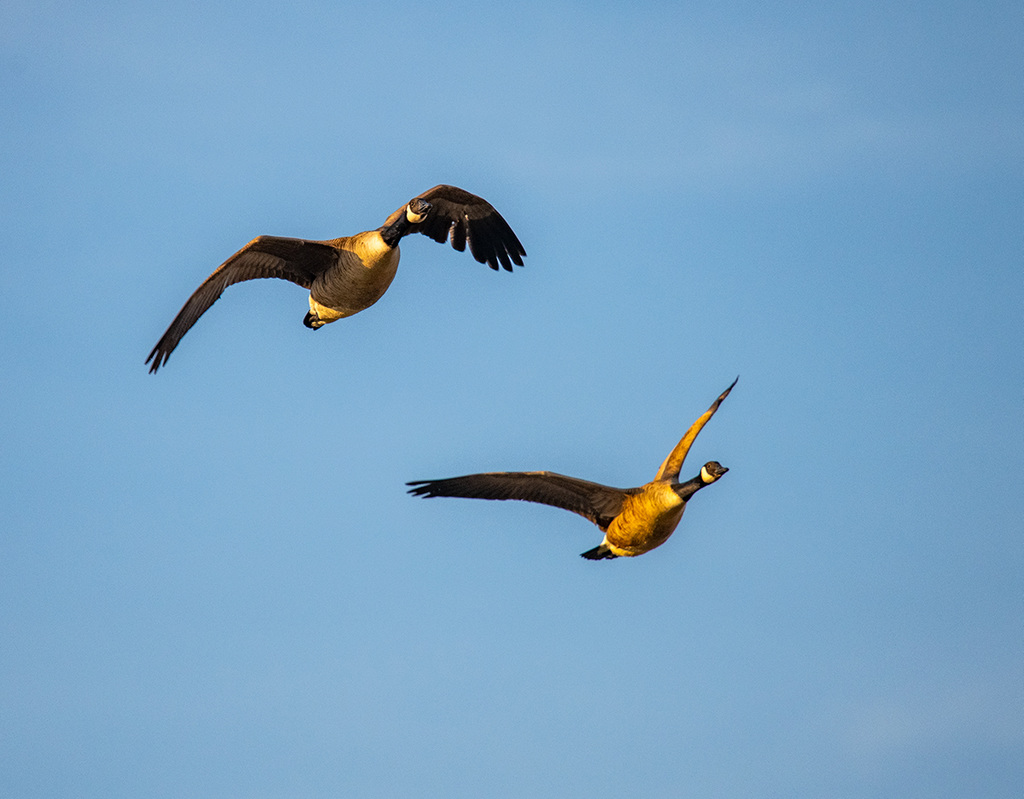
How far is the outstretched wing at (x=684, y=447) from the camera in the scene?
1513cm

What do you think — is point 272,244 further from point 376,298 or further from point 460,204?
point 460,204

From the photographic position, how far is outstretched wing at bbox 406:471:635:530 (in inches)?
634

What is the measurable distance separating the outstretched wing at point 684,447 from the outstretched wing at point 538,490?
86 centimetres

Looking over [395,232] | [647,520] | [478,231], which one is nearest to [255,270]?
[395,232]

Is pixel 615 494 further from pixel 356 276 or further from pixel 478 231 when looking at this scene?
pixel 478 231

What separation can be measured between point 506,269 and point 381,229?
3880mm

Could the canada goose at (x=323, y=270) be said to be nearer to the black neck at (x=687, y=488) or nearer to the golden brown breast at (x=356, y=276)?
the golden brown breast at (x=356, y=276)

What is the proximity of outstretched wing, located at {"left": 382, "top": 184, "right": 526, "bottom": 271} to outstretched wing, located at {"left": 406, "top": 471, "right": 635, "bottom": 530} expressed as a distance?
4.77 meters

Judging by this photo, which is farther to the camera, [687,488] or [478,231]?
[478,231]

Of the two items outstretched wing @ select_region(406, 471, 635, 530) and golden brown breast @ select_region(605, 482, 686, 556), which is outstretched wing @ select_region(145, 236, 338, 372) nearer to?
outstretched wing @ select_region(406, 471, 635, 530)

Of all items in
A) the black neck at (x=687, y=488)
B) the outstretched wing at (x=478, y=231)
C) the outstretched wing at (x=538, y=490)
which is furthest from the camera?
the outstretched wing at (x=478, y=231)

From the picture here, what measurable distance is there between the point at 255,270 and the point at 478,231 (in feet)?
13.6

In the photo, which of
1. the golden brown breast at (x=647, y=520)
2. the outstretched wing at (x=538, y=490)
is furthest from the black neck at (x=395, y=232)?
the golden brown breast at (x=647, y=520)

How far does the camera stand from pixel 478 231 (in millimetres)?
19938
